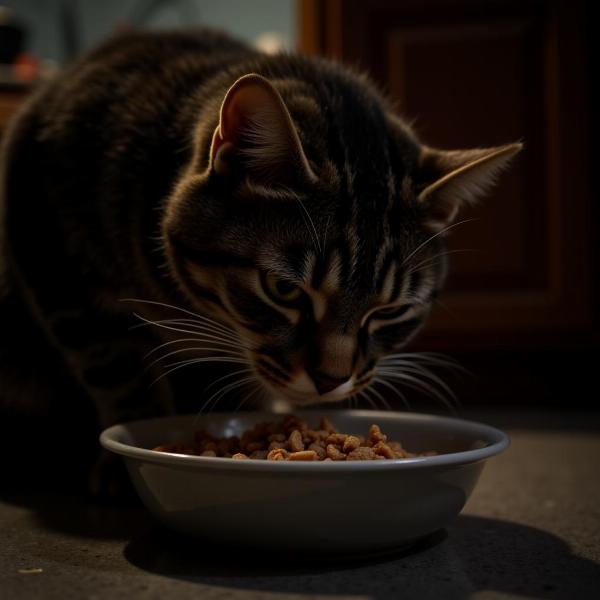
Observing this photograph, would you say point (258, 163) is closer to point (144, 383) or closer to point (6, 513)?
point (144, 383)

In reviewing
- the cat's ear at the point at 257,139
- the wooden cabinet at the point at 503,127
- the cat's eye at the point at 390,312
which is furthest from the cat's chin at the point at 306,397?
the wooden cabinet at the point at 503,127

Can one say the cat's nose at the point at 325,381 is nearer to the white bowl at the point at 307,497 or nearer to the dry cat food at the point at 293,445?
the dry cat food at the point at 293,445

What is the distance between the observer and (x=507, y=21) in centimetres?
202

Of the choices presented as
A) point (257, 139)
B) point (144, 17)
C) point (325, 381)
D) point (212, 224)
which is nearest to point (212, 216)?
point (212, 224)

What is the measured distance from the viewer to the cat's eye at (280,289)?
2.99 feet

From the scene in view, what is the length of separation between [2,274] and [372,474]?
741mm

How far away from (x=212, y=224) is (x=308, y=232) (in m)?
0.13

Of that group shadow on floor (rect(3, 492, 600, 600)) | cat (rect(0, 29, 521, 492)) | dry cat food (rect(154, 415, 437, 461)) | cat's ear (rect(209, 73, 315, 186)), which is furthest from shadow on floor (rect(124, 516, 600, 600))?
cat's ear (rect(209, 73, 315, 186))

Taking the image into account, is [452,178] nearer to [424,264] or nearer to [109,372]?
[424,264]

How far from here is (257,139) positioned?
2.96ft

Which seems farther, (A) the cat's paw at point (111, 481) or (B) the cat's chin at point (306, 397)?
(A) the cat's paw at point (111, 481)

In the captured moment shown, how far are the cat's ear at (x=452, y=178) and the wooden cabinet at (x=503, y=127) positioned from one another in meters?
0.97

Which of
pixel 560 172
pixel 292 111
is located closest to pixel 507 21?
pixel 560 172

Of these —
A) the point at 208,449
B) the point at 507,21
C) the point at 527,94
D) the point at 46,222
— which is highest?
the point at 507,21
